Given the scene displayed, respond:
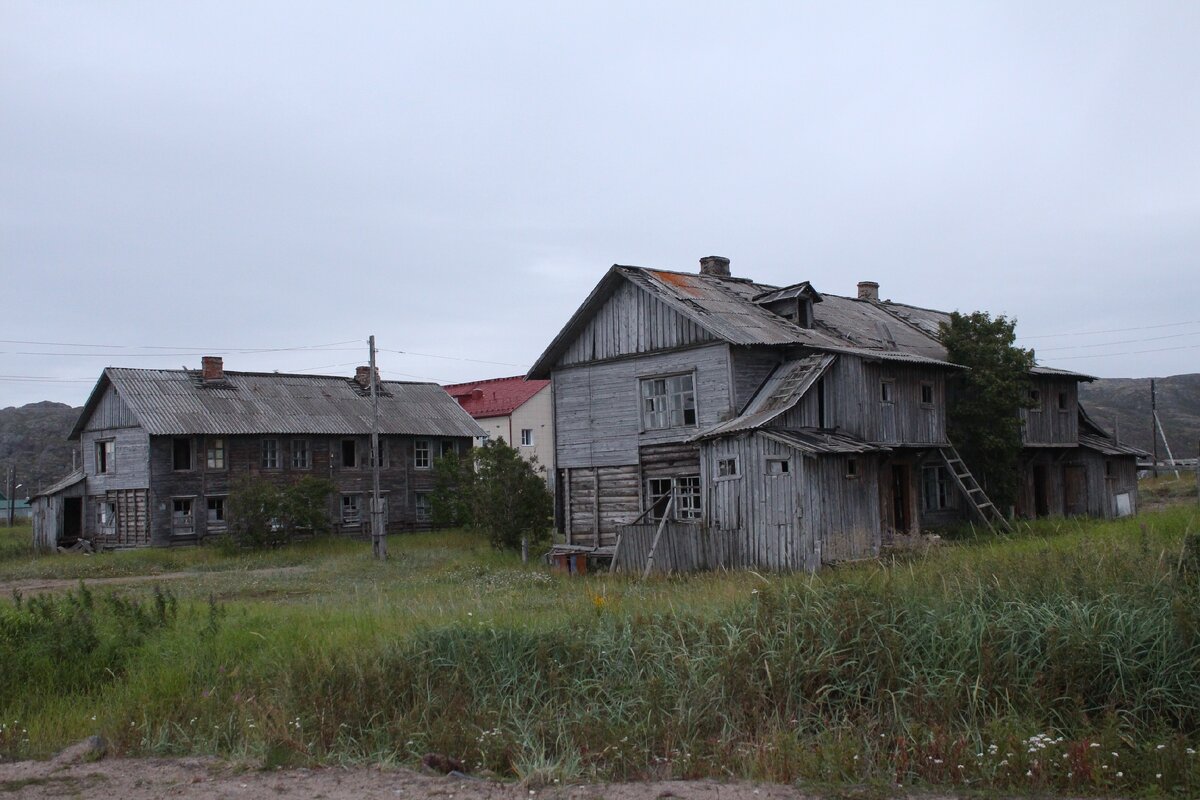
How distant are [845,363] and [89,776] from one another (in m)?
16.9

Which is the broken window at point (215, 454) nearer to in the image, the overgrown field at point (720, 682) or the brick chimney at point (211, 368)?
the brick chimney at point (211, 368)

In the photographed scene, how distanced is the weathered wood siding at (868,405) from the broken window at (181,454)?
79.2ft

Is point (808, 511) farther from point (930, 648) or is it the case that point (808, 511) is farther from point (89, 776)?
point (89, 776)

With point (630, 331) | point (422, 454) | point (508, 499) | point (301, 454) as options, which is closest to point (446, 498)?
point (422, 454)

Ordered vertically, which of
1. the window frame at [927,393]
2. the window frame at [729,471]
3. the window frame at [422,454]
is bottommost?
the window frame at [729,471]

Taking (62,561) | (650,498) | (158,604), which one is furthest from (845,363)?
(62,561)

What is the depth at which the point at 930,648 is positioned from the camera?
9320 millimetres

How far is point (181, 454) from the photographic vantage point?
36.0 m

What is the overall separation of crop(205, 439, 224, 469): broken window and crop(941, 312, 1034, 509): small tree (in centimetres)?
2517

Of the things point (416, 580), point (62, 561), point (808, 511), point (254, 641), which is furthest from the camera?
point (62, 561)

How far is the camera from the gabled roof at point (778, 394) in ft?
66.8

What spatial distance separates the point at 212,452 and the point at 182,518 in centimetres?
255

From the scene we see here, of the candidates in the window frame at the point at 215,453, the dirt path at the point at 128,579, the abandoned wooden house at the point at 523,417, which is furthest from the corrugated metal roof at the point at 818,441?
the abandoned wooden house at the point at 523,417

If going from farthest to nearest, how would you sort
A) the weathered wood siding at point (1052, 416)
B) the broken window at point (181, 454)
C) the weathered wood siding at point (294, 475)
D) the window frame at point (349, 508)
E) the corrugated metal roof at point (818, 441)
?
the window frame at point (349, 508), the broken window at point (181, 454), the weathered wood siding at point (294, 475), the weathered wood siding at point (1052, 416), the corrugated metal roof at point (818, 441)
